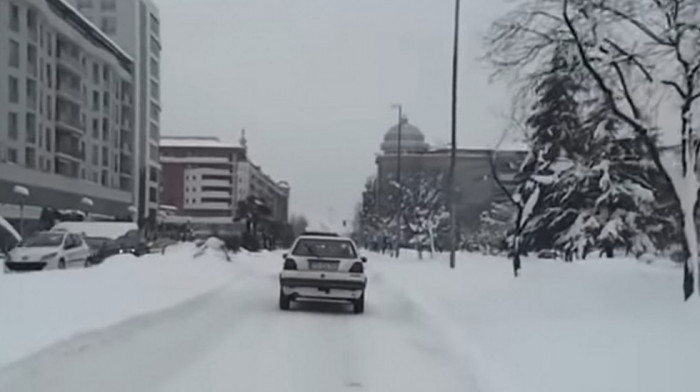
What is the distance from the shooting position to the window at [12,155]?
6525 cm

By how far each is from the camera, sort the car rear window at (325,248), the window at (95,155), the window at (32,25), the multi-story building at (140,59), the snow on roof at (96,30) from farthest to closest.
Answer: the multi-story building at (140,59)
the window at (95,155)
the snow on roof at (96,30)
the window at (32,25)
the car rear window at (325,248)

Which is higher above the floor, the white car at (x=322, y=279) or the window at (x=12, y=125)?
the window at (x=12, y=125)

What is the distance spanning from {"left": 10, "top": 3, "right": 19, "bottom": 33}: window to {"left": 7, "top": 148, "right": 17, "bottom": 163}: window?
8.49m

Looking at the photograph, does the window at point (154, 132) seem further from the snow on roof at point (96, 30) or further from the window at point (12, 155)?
the window at point (12, 155)

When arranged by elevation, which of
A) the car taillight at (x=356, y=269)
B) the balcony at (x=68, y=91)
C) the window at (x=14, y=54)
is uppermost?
the window at (x=14, y=54)

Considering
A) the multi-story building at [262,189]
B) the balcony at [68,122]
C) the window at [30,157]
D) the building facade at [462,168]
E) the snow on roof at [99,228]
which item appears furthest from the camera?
the multi-story building at [262,189]

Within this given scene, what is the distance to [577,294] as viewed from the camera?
707 inches

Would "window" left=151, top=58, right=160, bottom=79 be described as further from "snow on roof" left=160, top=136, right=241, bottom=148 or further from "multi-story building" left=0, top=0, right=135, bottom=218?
"snow on roof" left=160, top=136, right=241, bottom=148

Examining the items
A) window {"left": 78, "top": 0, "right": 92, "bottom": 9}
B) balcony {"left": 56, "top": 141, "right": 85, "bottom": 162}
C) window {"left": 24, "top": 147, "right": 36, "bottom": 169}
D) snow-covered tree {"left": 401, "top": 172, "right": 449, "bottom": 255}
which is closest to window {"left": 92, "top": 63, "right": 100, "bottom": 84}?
balcony {"left": 56, "top": 141, "right": 85, "bottom": 162}

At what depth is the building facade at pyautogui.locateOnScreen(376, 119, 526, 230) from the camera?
54.7 m

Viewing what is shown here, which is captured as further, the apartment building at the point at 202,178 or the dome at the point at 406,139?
the apartment building at the point at 202,178

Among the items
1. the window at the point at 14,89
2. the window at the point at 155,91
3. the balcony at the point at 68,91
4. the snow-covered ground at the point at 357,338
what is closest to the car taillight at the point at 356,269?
the snow-covered ground at the point at 357,338

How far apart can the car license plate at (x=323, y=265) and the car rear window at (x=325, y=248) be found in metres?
0.40

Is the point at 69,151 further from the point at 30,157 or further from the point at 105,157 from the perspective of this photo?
the point at 105,157
